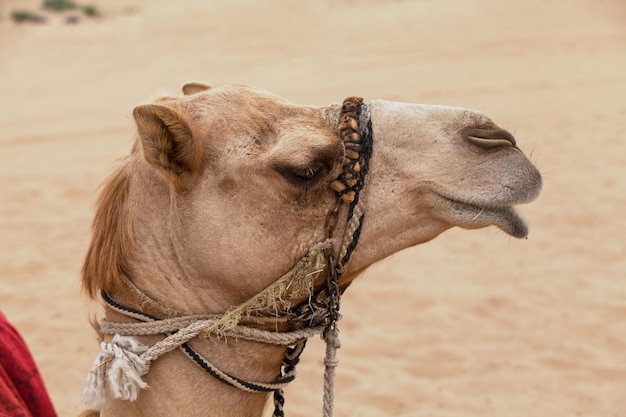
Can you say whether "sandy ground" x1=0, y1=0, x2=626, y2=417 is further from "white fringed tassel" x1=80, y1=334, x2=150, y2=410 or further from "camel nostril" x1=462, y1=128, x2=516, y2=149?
"white fringed tassel" x1=80, y1=334, x2=150, y2=410

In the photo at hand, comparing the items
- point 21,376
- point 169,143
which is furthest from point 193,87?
point 21,376

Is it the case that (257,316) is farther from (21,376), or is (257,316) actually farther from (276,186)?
(21,376)

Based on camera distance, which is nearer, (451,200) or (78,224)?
(451,200)

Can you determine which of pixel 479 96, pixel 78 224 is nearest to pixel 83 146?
pixel 78 224

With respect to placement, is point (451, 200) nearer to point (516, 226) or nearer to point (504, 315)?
point (516, 226)

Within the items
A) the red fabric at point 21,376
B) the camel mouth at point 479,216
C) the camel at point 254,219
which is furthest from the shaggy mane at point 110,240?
the red fabric at point 21,376

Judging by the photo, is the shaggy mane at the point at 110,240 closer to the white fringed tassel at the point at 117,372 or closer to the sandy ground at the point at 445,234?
the white fringed tassel at the point at 117,372

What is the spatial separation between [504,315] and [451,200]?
14.5 ft

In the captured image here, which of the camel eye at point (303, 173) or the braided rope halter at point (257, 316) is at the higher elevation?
the camel eye at point (303, 173)

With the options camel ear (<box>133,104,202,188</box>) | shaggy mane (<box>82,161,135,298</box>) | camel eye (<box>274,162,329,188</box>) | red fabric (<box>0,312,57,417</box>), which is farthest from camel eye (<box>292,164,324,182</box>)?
red fabric (<box>0,312,57,417</box>)

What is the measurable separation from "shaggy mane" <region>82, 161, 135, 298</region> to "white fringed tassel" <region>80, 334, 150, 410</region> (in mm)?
159

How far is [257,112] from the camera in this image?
2182mm

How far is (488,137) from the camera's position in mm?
2141

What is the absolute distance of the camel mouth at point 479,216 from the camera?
2.09m
